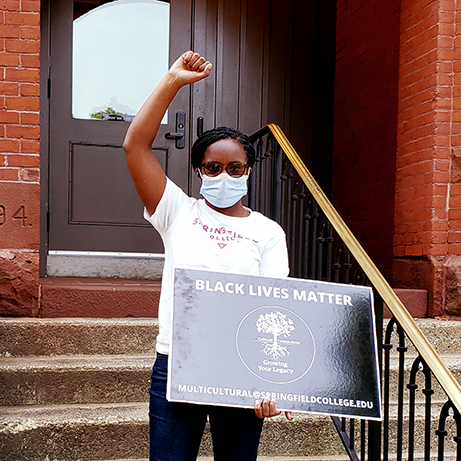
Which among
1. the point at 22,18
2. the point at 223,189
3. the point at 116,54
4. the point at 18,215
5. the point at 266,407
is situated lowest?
the point at 266,407

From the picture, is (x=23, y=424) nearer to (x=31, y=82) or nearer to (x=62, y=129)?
(x=31, y=82)

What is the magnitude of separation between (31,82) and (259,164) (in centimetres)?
165

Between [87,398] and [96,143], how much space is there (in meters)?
2.43

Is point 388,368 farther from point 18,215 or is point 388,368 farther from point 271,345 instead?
point 18,215

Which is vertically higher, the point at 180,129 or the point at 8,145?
the point at 180,129

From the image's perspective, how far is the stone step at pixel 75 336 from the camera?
3.21 meters

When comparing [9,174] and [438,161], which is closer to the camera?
[9,174]

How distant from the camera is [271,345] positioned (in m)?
1.55

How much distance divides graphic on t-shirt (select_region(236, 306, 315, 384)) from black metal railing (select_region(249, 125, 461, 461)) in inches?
27.0

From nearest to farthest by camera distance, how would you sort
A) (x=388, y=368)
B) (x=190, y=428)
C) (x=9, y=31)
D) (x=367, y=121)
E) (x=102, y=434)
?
(x=190, y=428)
(x=388, y=368)
(x=102, y=434)
(x=9, y=31)
(x=367, y=121)

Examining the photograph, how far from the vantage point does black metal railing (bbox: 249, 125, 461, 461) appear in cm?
219

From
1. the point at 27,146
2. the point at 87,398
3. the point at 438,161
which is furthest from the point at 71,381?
the point at 438,161

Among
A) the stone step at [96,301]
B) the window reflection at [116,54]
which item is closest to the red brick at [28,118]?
the stone step at [96,301]

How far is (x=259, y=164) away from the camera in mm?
4184
